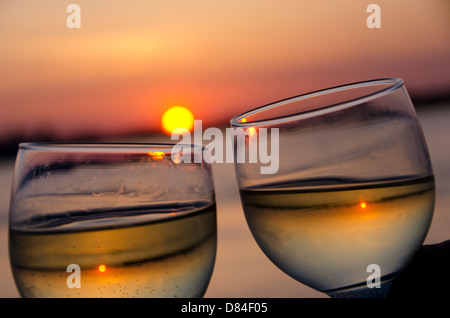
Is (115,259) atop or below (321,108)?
below

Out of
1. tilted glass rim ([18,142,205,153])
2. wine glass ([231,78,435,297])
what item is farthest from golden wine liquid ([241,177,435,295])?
tilted glass rim ([18,142,205,153])

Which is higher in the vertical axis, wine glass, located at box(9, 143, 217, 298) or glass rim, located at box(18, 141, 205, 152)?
glass rim, located at box(18, 141, 205, 152)

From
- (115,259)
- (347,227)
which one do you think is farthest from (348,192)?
(115,259)

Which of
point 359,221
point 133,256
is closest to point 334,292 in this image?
point 359,221

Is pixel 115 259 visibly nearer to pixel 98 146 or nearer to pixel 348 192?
pixel 98 146

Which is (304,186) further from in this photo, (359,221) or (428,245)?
(428,245)

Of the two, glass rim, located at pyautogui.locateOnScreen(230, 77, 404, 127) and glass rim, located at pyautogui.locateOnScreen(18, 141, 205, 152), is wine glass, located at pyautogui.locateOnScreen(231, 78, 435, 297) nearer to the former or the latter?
glass rim, located at pyautogui.locateOnScreen(230, 77, 404, 127)
